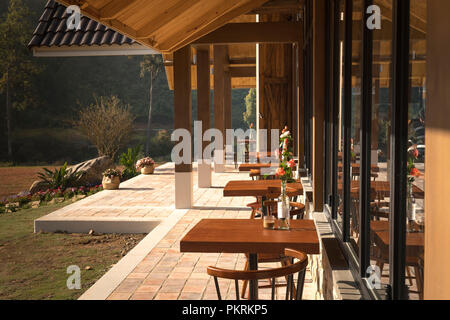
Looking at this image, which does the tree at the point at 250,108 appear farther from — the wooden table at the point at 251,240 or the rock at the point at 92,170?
the wooden table at the point at 251,240

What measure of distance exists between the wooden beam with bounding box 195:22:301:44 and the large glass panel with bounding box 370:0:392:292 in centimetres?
617

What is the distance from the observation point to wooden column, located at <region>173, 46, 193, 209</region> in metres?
8.56

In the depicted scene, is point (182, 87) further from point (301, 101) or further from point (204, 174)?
point (204, 174)

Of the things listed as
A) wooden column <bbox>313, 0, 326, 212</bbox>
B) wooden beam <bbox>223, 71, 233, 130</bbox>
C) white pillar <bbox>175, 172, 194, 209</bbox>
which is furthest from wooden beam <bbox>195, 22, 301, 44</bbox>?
wooden beam <bbox>223, 71, 233, 130</bbox>

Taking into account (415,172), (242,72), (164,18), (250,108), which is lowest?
(415,172)

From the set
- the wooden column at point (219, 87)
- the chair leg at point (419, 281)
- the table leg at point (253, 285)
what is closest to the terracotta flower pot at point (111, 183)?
the wooden column at point (219, 87)

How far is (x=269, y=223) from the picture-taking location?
12.3ft

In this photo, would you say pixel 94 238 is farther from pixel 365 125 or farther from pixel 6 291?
pixel 365 125

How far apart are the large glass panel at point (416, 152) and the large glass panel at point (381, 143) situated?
0.88ft

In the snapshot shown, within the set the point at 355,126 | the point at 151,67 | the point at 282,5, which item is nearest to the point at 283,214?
the point at 355,126

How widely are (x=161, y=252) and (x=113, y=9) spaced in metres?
2.85

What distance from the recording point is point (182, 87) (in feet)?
28.2
